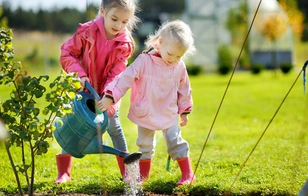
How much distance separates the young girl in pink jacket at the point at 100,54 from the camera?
379 cm

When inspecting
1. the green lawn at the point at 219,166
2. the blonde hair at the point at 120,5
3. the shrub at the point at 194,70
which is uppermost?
the blonde hair at the point at 120,5

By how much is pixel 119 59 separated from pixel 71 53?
32cm

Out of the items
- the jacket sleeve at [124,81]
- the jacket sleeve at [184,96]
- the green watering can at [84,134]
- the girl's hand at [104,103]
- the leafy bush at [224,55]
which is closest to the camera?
the green watering can at [84,134]

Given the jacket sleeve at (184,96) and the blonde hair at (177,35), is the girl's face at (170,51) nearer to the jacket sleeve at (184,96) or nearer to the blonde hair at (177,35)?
the blonde hair at (177,35)

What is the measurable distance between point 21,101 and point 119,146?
3.83 feet

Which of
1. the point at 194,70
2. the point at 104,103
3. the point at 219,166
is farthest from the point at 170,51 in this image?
the point at 194,70

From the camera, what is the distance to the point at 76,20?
26.5 m

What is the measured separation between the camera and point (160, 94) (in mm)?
3820

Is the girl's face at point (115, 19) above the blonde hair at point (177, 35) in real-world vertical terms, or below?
above

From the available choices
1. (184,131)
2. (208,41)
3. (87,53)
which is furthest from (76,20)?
(87,53)

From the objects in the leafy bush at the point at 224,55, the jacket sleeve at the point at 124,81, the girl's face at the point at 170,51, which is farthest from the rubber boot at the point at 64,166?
the leafy bush at the point at 224,55

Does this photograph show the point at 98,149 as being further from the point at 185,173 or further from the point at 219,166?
the point at 219,166

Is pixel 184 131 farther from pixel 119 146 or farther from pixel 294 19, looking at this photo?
pixel 294 19

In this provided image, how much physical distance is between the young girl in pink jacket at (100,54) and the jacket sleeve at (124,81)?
0.55 feet
